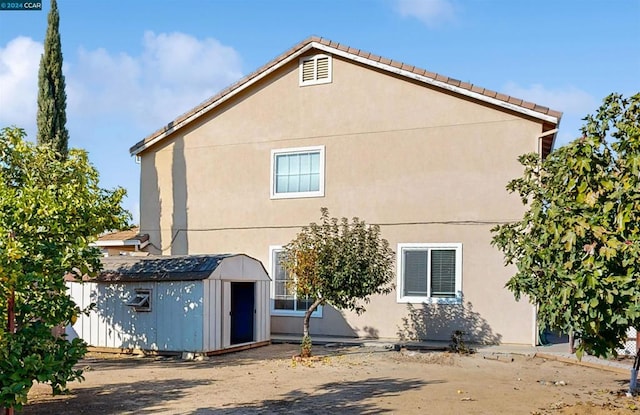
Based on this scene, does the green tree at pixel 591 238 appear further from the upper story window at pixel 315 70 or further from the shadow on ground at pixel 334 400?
the upper story window at pixel 315 70

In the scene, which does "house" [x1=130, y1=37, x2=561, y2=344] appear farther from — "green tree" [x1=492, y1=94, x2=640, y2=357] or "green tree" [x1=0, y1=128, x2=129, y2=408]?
"green tree" [x1=492, y1=94, x2=640, y2=357]

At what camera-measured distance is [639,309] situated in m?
7.23

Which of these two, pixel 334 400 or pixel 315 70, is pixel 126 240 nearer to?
pixel 315 70

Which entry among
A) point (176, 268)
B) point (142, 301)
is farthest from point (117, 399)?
point (176, 268)

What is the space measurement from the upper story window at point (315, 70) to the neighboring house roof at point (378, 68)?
29 cm

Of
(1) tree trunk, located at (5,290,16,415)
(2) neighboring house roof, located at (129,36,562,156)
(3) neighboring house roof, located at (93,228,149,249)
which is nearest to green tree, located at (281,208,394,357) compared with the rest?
(2) neighboring house roof, located at (129,36,562,156)

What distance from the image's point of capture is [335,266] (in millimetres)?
13922

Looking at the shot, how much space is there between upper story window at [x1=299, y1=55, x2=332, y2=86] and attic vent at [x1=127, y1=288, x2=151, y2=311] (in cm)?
792

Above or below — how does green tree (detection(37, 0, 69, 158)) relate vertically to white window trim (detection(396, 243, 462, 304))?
above

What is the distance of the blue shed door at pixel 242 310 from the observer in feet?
54.6

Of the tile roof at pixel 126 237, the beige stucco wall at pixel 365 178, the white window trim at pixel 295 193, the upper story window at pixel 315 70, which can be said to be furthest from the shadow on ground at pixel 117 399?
the upper story window at pixel 315 70

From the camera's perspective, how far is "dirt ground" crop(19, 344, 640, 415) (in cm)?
922

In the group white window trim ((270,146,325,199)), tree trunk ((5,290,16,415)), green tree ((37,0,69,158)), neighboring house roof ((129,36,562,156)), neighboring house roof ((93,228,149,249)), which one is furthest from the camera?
green tree ((37,0,69,158))

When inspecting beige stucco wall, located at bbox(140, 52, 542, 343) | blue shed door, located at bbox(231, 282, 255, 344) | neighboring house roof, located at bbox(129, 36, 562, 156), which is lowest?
blue shed door, located at bbox(231, 282, 255, 344)
